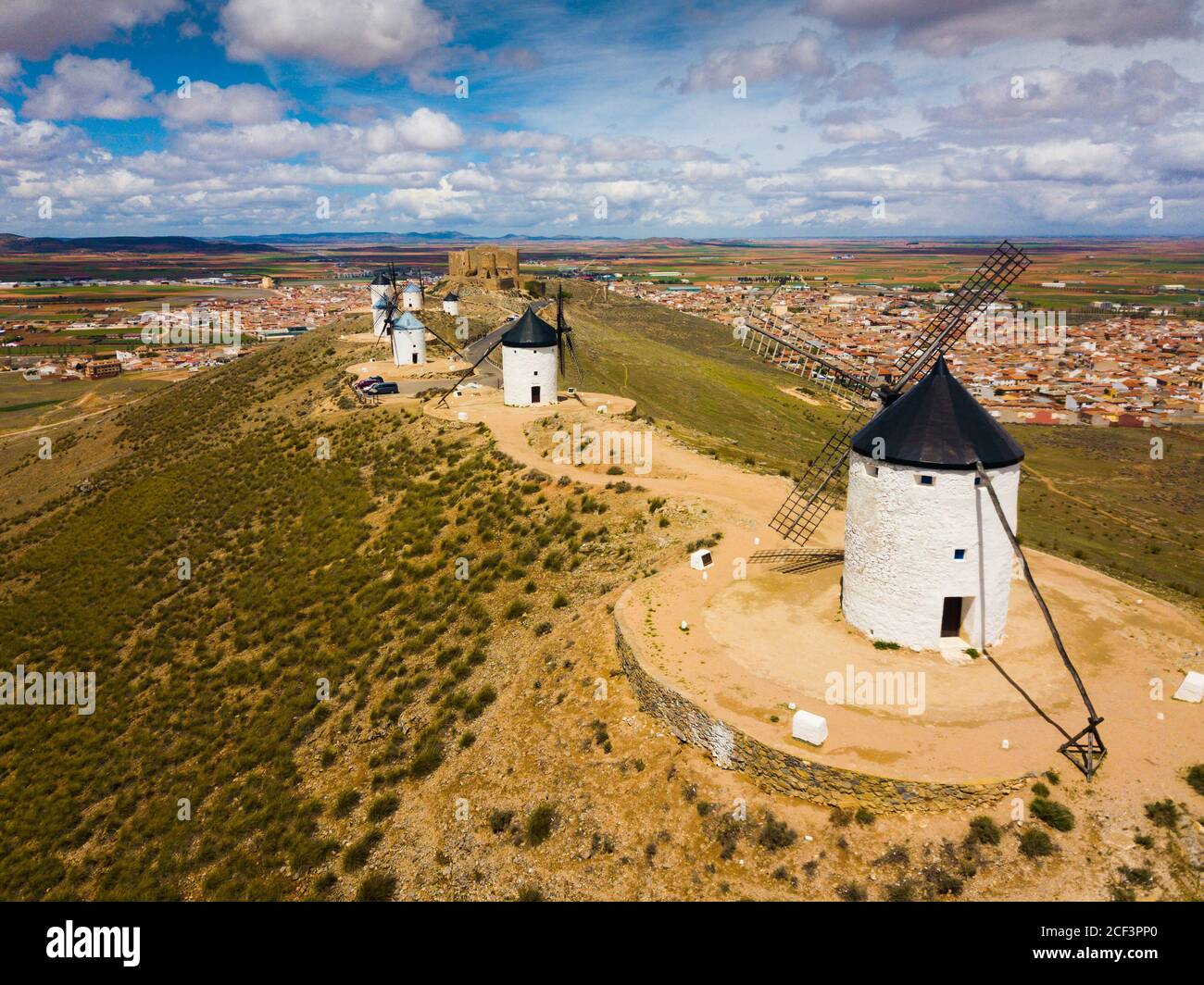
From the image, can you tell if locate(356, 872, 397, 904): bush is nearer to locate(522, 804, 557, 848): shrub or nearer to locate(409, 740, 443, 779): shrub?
locate(409, 740, 443, 779): shrub

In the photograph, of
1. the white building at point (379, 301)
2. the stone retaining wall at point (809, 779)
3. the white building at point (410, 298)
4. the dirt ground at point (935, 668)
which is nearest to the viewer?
the stone retaining wall at point (809, 779)

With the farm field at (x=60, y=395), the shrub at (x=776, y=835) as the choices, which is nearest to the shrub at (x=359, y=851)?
the shrub at (x=776, y=835)

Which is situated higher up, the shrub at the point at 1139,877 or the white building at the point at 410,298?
the white building at the point at 410,298

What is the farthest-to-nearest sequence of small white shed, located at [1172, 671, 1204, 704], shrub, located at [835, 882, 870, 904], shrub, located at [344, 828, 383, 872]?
shrub, located at [344, 828, 383, 872]
small white shed, located at [1172, 671, 1204, 704]
shrub, located at [835, 882, 870, 904]

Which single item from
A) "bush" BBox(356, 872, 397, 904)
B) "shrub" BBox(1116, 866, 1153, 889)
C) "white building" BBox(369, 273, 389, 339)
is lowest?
"bush" BBox(356, 872, 397, 904)

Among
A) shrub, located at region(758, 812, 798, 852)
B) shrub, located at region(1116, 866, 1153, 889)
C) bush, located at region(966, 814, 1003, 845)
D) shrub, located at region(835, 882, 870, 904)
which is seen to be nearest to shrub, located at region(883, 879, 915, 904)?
shrub, located at region(835, 882, 870, 904)

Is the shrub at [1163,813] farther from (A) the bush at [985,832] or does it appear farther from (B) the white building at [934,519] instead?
(B) the white building at [934,519]

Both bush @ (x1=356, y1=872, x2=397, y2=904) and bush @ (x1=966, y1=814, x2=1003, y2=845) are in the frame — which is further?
bush @ (x1=356, y1=872, x2=397, y2=904)

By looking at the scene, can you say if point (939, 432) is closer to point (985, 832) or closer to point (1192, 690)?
point (1192, 690)
